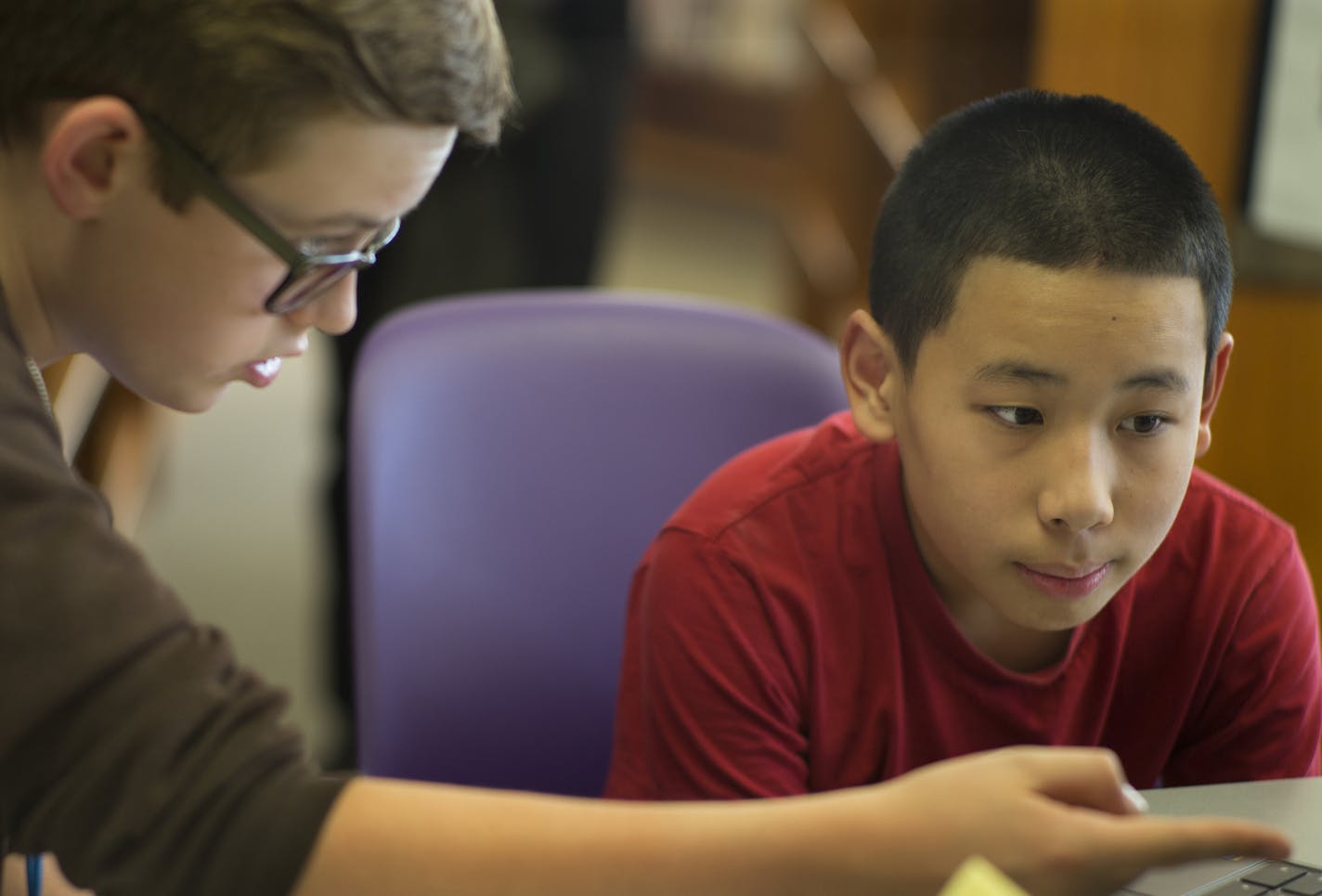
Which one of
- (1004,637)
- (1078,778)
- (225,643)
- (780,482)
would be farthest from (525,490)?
(1078,778)

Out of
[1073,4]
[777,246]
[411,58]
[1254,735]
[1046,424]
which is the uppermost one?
[1073,4]

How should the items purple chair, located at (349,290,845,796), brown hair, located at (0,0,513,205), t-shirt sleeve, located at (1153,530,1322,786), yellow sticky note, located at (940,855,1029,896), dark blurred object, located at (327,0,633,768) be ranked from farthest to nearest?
dark blurred object, located at (327,0,633,768), purple chair, located at (349,290,845,796), t-shirt sleeve, located at (1153,530,1322,786), brown hair, located at (0,0,513,205), yellow sticky note, located at (940,855,1029,896)

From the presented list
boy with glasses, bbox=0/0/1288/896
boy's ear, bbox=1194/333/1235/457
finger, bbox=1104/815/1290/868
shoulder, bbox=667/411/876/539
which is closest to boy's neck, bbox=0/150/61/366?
boy with glasses, bbox=0/0/1288/896

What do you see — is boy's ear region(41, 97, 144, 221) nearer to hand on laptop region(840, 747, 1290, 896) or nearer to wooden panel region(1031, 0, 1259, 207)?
hand on laptop region(840, 747, 1290, 896)

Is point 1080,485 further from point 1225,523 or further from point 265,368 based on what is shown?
point 265,368

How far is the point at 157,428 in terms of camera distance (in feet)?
10.9

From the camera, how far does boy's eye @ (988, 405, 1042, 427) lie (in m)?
0.85

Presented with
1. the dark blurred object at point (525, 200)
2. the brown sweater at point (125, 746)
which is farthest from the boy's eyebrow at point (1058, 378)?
the dark blurred object at point (525, 200)

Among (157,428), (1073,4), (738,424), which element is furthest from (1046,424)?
(157,428)

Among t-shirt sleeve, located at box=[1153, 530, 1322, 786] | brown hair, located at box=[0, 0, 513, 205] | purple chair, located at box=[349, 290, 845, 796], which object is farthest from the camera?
purple chair, located at box=[349, 290, 845, 796]

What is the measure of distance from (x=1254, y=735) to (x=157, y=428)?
2737mm

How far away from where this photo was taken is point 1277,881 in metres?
0.71

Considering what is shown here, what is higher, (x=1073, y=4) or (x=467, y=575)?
(x=1073, y=4)

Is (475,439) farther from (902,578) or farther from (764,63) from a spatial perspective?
(764,63)
